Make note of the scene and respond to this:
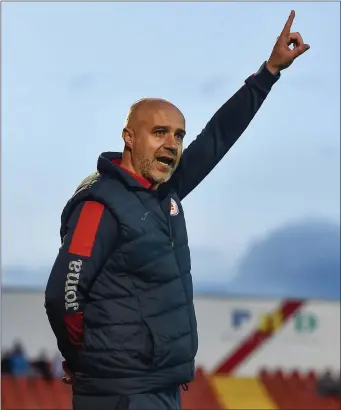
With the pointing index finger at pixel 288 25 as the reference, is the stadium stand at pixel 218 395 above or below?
below

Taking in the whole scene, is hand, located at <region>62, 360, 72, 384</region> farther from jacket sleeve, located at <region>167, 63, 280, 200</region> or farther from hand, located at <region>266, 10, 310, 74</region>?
hand, located at <region>266, 10, 310, 74</region>

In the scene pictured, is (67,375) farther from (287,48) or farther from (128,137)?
(287,48)

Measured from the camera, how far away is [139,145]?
3.83 m

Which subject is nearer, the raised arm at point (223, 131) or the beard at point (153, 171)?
the beard at point (153, 171)

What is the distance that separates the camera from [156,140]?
3816mm

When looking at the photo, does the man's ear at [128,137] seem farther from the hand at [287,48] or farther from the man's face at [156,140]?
the hand at [287,48]

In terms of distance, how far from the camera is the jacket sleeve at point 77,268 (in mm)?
3652

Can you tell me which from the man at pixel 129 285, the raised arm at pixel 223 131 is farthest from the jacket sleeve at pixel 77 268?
the raised arm at pixel 223 131

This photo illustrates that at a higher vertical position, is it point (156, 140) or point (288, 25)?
point (288, 25)

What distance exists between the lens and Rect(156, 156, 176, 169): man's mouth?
3.84 m

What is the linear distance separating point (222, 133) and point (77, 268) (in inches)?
37.2

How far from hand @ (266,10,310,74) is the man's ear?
0.68 meters

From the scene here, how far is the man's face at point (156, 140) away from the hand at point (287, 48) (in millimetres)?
524

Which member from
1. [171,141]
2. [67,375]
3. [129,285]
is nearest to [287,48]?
[171,141]
